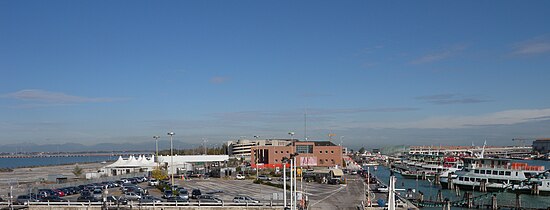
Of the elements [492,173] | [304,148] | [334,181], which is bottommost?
[492,173]

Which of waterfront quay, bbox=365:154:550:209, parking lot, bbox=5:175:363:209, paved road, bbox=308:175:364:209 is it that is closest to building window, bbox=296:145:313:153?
waterfront quay, bbox=365:154:550:209

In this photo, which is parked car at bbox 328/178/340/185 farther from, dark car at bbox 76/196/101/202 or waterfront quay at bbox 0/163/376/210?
dark car at bbox 76/196/101/202

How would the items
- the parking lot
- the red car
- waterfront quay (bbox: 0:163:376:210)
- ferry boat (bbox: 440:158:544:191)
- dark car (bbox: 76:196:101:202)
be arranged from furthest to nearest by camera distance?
ferry boat (bbox: 440:158:544:191) → the red car → dark car (bbox: 76:196:101:202) → the parking lot → waterfront quay (bbox: 0:163:376:210)

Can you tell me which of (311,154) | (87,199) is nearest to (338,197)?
(87,199)

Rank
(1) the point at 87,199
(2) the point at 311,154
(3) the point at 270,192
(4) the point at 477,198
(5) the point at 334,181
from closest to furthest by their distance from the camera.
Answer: (1) the point at 87,199 < (3) the point at 270,192 < (5) the point at 334,181 < (4) the point at 477,198 < (2) the point at 311,154

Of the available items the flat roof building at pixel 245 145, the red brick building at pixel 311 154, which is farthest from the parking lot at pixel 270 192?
the flat roof building at pixel 245 145

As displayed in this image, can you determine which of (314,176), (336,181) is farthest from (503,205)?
(314,176)

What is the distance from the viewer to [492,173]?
82.2 meters

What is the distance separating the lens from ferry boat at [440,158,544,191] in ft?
262

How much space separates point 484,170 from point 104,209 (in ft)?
222

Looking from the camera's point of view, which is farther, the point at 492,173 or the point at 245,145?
the point at 245,145

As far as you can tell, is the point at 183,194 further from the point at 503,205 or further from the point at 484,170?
the point at 484,170

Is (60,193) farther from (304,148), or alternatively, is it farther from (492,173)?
(492,173)

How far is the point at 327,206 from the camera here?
4397 cm
